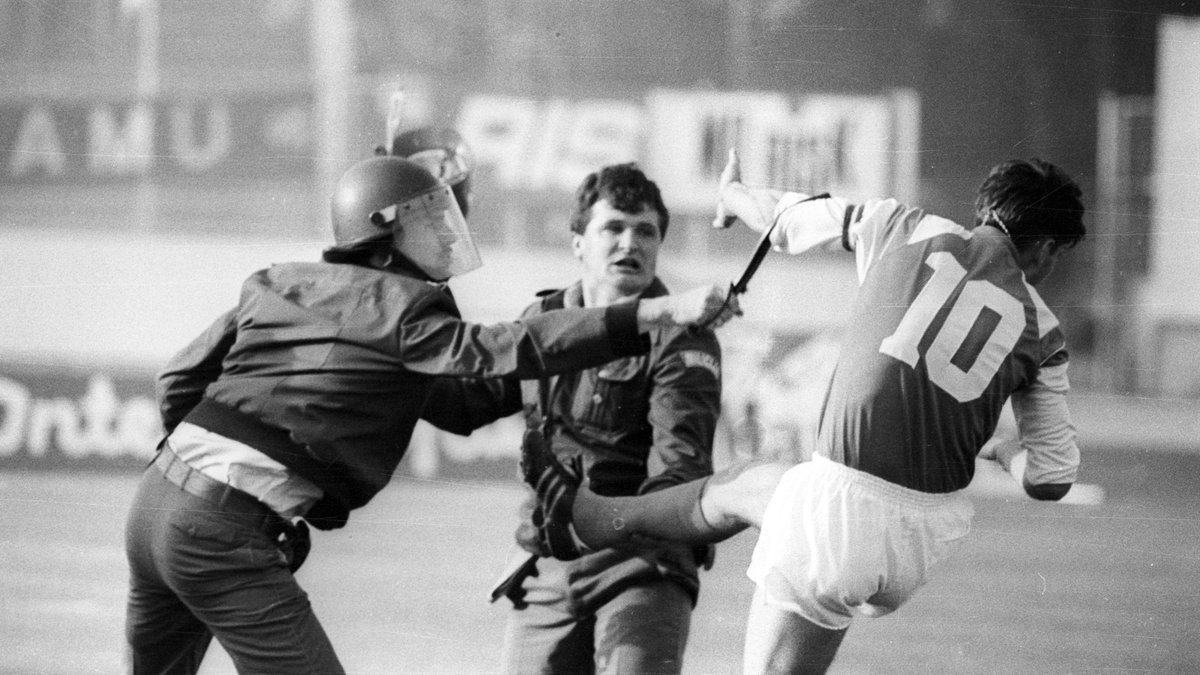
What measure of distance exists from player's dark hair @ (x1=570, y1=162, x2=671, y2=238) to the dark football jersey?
0.67m

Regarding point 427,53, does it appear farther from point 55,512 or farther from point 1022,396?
point 1022,396

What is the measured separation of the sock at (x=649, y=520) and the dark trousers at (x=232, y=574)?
66 centimetres

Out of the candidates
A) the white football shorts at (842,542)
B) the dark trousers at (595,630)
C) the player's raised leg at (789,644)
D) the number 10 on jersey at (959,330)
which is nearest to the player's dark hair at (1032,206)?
the number 10 on jersey at (959,330)

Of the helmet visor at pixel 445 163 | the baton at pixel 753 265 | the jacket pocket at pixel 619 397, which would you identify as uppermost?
the helmet visor at pixel 445 163

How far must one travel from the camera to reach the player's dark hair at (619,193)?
338cm

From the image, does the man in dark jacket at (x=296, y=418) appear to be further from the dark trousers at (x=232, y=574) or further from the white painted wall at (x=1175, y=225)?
the white painted wall at (x=1175, y=225)

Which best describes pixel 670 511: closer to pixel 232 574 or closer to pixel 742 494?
pixel 742 494

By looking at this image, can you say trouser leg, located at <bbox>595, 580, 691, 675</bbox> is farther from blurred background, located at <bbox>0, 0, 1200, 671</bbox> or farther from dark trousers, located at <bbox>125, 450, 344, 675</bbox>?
blurred background, located at <bbox>0, 0, 1200, 671</bbox>

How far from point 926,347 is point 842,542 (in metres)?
0.44

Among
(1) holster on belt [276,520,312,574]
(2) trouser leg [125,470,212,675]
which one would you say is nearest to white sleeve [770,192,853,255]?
(1) holster on belt [276,520,312,574]

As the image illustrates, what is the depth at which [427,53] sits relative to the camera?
16.3 ft

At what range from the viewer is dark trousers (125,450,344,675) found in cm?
271

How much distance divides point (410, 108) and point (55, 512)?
194cm

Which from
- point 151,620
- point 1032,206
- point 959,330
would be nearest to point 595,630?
point 151,620
